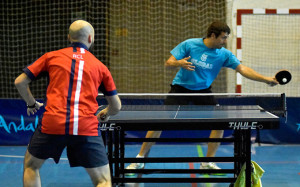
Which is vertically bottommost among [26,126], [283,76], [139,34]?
[26,126]

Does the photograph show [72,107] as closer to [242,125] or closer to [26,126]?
[242,125]

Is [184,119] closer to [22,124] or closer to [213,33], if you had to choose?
[213,33]

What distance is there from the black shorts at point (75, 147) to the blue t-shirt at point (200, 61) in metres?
2.47

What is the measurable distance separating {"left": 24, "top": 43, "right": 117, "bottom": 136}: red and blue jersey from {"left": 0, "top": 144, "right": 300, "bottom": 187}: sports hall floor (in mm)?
2080

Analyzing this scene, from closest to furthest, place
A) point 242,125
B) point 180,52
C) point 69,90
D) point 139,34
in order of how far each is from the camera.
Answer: point 69,90 < point 242,125 < point 180,52 < point 139,34

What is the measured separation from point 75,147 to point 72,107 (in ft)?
0.85

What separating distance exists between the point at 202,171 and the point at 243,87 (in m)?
4.20

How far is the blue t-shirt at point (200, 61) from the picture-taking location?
210 inches

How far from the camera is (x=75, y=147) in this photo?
3.00m

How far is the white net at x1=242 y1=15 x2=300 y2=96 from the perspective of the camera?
8305 mm

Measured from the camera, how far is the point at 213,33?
5176 mm

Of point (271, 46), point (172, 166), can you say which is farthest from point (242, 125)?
point (271, 46)

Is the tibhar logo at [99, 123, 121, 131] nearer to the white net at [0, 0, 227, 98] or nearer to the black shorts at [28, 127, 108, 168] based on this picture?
the black shorts at [28, 127, 108, 168]

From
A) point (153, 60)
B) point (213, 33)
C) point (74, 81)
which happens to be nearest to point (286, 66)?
point (153, 60)
